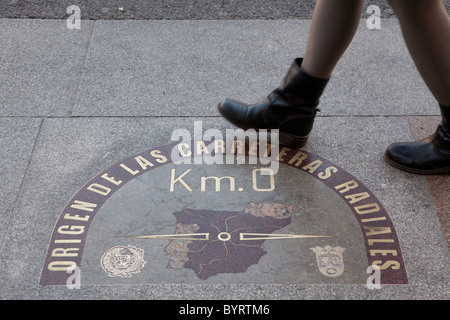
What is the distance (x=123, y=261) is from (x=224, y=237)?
430mm

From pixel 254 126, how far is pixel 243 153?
0.49 feet

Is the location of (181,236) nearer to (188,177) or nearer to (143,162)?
(188,177)

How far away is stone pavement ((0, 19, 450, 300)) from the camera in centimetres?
223

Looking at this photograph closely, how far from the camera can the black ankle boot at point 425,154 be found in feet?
8.79

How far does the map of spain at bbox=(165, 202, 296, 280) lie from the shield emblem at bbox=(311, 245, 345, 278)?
8.5 inches

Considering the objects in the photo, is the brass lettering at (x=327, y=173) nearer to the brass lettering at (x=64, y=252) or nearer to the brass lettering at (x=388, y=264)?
the brass lettering at (x=388, y=264)

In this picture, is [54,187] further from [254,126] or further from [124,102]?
[254,126]

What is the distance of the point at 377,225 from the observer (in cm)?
245

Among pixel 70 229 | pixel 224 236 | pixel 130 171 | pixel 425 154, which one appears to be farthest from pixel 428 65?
pixel 70 229

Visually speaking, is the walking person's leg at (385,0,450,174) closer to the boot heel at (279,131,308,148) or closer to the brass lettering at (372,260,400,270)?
the boot heel at (279,131,308,148)

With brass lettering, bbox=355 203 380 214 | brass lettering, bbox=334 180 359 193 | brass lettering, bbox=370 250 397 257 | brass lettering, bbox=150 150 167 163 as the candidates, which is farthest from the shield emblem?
brass lettering, bbox=150 150 167 163

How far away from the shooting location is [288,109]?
2756 mm

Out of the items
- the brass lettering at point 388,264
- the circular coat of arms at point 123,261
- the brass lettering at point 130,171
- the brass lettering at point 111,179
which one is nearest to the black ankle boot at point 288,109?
the brass lettering at point 130,171
